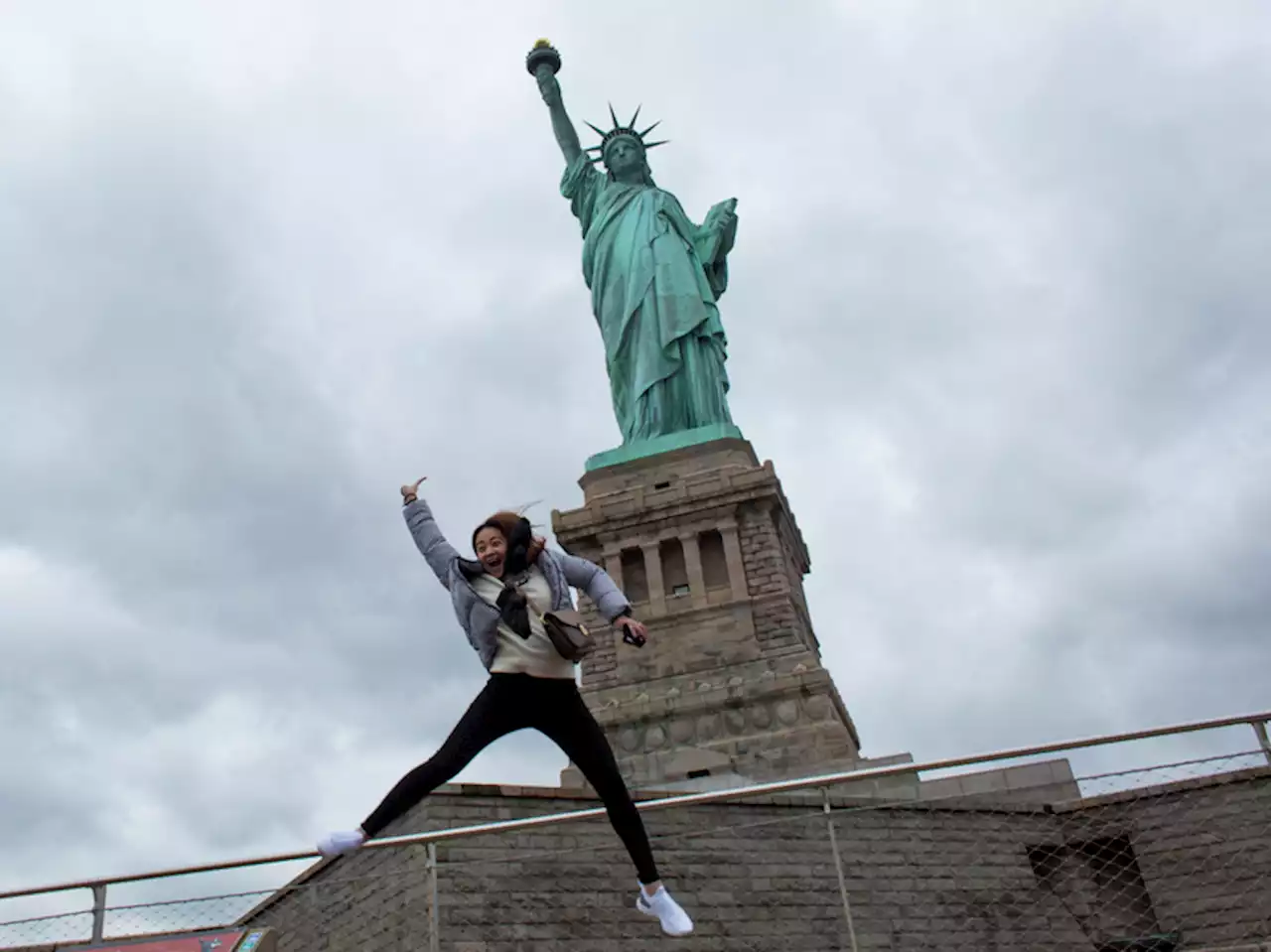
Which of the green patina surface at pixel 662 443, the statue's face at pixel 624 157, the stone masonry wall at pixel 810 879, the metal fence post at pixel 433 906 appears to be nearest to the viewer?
the metal fence post at pixel 433 906

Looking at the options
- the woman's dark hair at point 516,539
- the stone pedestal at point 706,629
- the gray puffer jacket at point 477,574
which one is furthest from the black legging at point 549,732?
the stone pedestal at point 706,629

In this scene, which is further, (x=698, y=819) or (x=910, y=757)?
(x=910, y=757)

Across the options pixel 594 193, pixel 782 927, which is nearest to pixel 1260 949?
pixel 782 927

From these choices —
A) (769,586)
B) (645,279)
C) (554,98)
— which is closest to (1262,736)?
(769,586)

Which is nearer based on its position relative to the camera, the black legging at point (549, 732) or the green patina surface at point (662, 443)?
the black legging at point (549, 732)

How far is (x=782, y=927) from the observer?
11703 mm

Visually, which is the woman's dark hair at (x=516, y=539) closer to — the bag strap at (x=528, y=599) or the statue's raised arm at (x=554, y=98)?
the bag strap at (x=528, y=599)

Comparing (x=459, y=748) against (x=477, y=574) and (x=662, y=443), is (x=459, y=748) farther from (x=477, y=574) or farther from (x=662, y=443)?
(x=662, y=443)

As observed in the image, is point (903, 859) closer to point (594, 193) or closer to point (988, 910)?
point (988, 910)

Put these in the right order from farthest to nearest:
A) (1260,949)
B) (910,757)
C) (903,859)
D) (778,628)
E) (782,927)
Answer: (778,628)
(910,757)
(903,859)
(782,927)
(1260,949)

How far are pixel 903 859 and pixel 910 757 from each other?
660 cm

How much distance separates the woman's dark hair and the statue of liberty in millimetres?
20385

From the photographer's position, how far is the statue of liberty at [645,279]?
2627 centimetres

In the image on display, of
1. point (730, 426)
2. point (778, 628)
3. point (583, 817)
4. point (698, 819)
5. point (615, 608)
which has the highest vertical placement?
point (730, 426)
